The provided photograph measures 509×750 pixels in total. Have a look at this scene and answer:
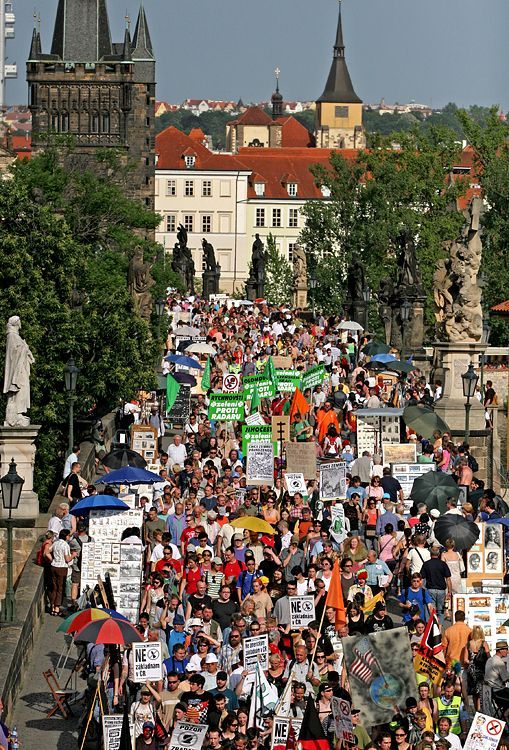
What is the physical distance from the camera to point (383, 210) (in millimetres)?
94625

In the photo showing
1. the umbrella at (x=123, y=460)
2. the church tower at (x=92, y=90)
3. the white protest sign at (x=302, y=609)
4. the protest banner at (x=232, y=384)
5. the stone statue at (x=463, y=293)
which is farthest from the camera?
the church tower at (x=92, y=90)

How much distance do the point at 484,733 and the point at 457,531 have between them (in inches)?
242

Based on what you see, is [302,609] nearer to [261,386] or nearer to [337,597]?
[337,597]

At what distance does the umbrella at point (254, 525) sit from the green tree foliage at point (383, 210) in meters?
66.1

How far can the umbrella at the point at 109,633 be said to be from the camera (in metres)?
17.1

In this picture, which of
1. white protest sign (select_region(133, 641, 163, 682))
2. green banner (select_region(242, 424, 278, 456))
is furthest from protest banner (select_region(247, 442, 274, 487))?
white protest sign (select_region(133, 641, 163, 682))

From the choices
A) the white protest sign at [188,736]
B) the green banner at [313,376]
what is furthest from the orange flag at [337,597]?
the green banner at [313,376]

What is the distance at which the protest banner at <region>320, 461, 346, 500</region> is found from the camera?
24734 millimetres

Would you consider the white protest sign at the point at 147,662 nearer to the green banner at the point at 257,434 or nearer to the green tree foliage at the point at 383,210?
the green banner at the point at 257,434

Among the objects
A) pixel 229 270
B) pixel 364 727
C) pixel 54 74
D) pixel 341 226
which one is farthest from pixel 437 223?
pixel 364 727

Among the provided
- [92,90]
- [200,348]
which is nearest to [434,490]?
[200,348]

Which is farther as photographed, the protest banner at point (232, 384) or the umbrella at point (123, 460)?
the protest banner at point (232, 384)

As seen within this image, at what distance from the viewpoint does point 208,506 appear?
2403 cm

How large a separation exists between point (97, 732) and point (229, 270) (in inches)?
5402
